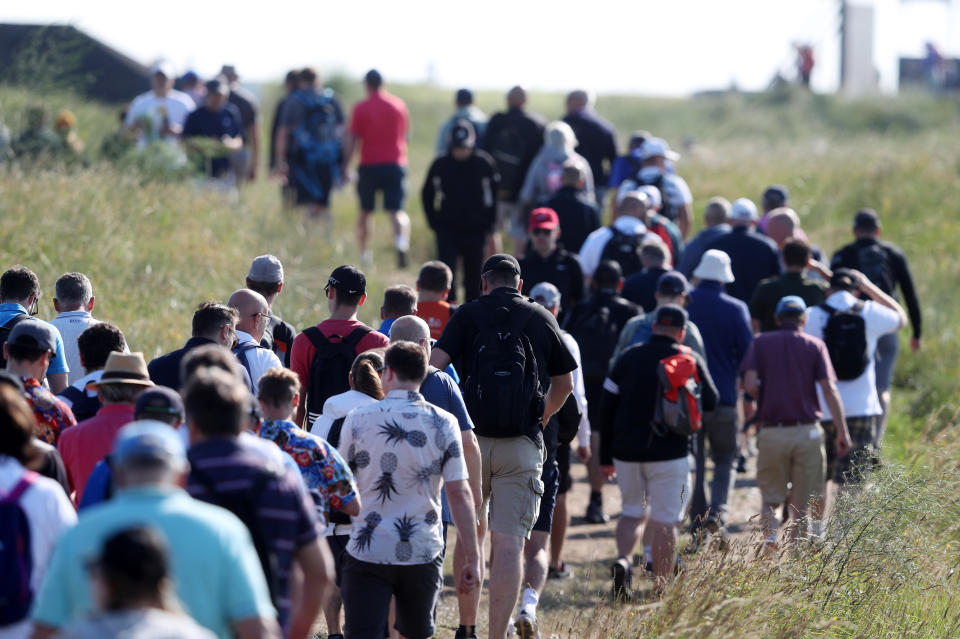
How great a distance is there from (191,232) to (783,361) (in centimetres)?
645

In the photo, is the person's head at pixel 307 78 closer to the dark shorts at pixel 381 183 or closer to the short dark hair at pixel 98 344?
the dark shorts at pixel 381 183

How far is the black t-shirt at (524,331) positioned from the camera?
6891 millimetres

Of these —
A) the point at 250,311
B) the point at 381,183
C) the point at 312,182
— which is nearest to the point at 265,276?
the point at 250,311

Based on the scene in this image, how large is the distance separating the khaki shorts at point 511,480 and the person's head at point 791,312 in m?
2.63

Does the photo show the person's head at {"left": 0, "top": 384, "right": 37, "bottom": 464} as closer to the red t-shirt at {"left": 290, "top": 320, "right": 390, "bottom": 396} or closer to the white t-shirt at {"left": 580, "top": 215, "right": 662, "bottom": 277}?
the red t-shirt at {"left": 290, "top": 320, "right": 390, "bottom": 396}

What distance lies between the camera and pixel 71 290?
276 inches

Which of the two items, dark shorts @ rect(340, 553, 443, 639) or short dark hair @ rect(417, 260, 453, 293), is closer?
dark shorts @ rect(340, 553, 443, 639)

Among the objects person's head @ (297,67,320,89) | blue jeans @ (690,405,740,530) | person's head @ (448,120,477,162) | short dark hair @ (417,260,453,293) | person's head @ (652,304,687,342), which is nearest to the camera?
short dark hair @ (417,260,453,293)

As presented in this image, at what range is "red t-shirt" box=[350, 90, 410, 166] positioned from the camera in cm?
1459

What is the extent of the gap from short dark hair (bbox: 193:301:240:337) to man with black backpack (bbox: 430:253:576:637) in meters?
1.14

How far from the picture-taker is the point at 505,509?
7.06 metres

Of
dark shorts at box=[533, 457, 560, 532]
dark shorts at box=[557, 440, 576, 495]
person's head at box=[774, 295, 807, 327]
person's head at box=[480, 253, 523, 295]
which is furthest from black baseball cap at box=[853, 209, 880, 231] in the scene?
person's head at box=[480, 253, 523, 295]

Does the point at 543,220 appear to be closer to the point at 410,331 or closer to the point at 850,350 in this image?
the point at 850,350

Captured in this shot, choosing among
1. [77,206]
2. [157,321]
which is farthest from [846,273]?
[77,206]
